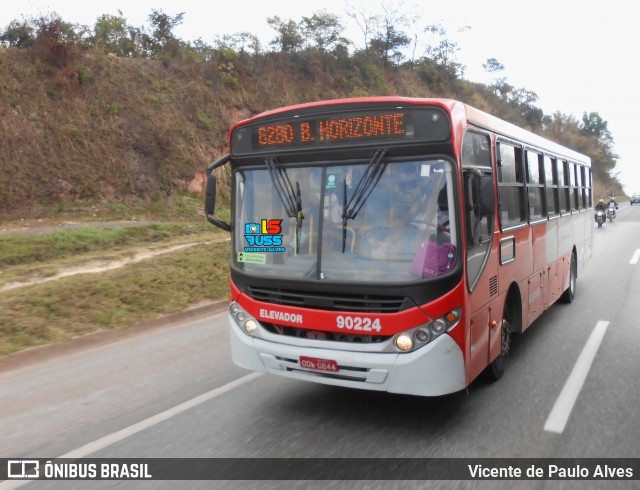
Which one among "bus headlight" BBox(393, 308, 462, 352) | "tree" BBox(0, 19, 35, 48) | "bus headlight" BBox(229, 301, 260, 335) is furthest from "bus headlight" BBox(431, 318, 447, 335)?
"tree" BBox(0, 19, 35, 48)

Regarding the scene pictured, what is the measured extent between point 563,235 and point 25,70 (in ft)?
78.9

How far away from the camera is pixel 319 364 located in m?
4.81

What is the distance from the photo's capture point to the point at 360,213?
4867mm

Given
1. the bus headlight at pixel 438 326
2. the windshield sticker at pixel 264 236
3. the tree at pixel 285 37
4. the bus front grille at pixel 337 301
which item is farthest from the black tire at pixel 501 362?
the tree at pixel 285 37

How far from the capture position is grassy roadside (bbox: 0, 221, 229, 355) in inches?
329

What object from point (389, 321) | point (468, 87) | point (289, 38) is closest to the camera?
point (389, 321)

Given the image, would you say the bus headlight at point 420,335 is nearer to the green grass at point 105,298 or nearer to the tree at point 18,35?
the green grass at point 105,298

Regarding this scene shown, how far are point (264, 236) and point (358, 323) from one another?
51.1 inches

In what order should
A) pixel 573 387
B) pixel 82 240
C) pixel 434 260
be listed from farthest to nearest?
pixel 82 240
pixel 573 387
pixel 434 260

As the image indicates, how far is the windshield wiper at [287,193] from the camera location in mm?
5141

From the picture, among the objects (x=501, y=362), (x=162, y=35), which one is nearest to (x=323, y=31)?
(x=162, y=35)

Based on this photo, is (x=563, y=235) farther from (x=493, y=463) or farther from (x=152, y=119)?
(x=152, y=119)

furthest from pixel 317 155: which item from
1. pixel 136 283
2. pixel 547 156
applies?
pixel 136 283

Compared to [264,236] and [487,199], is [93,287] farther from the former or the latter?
[487,199]
